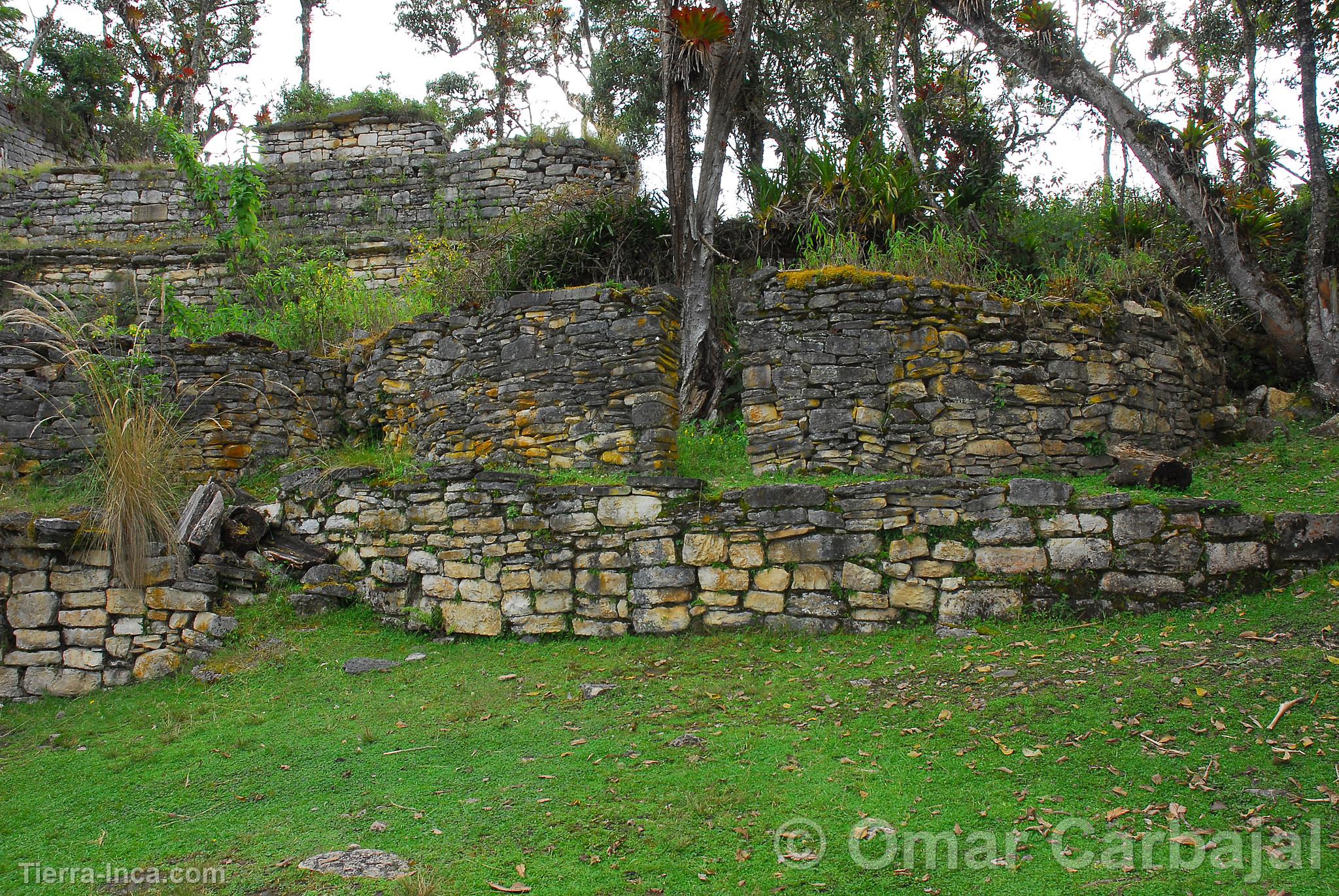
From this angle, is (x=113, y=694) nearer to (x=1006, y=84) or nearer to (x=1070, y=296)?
(x=1070, y=296)

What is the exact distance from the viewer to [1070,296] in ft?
27.8

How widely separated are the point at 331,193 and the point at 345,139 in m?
1.11

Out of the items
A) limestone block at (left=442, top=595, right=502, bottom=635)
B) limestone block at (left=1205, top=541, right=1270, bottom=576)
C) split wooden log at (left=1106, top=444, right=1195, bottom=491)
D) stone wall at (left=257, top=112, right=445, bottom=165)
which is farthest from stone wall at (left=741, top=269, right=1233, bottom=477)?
stone wall at (left=257, top=112, right=445, bottom=165)

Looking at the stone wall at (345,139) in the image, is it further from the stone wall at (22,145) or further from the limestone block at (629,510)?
the limestone block at (629,510)

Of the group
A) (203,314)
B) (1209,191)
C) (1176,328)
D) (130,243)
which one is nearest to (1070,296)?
(1176,328)

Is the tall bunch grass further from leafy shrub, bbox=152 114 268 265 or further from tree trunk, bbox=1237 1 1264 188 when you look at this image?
tree trunk, bbox=1237 1 1264 188

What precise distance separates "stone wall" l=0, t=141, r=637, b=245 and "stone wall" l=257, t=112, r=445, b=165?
0.29m

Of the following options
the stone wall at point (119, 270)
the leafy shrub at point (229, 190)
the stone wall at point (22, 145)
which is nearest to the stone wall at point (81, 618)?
the leafy shrub at point (229, 190)

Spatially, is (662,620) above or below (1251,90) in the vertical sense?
below

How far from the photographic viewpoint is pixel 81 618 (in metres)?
6.87

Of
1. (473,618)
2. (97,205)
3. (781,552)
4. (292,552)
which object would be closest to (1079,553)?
(781,552)

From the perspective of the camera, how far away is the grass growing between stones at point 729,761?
3.56 m

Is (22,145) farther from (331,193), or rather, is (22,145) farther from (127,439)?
(127,439)

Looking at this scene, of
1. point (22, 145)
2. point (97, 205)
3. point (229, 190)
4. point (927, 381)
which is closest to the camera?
point (927, 381)
